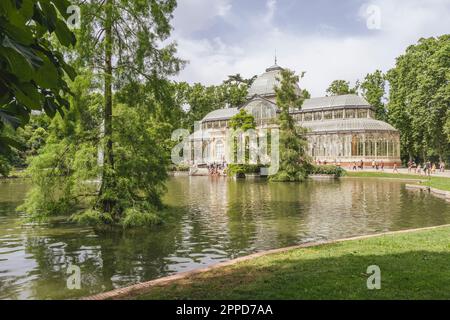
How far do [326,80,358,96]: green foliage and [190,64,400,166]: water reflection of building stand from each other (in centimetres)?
992

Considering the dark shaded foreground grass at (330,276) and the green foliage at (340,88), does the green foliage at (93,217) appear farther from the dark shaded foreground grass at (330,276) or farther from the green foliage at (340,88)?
the green foliage at (340,88)

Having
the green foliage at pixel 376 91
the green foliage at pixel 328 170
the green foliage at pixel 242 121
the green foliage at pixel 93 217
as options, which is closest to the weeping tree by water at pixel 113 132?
the green foliage at pixel 93 217

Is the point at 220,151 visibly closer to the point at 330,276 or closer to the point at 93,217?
the point at 93,217

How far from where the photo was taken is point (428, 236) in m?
10.6

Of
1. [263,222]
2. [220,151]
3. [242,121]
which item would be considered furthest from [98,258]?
[220,151]

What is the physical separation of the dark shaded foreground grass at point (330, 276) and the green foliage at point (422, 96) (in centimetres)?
3535

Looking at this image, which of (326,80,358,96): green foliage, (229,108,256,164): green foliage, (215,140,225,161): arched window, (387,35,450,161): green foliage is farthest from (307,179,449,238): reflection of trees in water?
(326,80,358,96): green foliage

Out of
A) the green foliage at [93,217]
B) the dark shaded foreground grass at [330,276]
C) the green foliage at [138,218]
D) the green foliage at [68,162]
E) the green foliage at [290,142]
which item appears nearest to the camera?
the dark shaded foreground grass at [330,276]

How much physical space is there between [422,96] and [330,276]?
141 ft

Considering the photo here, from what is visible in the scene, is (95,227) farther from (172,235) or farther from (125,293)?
(125,293)

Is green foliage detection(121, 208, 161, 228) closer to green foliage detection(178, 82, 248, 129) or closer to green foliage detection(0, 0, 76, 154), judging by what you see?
green foliage detection(0, 0, 76, 154)

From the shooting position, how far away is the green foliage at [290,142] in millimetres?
37750

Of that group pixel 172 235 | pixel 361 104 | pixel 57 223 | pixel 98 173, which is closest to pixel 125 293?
pixel 172 235

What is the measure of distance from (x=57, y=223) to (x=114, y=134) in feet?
Answer: 14.2
